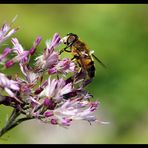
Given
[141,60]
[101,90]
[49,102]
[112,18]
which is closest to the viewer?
[49,102]

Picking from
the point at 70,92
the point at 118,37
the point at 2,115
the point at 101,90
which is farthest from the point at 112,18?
the point at 70,92

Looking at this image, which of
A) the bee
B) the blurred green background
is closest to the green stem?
the bee

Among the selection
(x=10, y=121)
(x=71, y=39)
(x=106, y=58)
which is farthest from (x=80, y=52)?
(x=106, y=58)

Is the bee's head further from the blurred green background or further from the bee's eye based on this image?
the blurred green background

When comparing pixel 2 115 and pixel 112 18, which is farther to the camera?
pixel 112 18

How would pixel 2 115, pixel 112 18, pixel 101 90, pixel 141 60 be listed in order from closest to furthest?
pixel 2 115, pixel 101 90, pixel 141 60, pixel 112 18

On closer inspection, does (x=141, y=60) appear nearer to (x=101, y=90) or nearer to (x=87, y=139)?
(x=101, y=90)

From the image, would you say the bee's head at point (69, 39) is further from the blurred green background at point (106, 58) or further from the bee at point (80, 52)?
the blurred green background at point (106, 58)

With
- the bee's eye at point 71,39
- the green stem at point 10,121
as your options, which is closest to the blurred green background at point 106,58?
the bee's eye at point 71,39

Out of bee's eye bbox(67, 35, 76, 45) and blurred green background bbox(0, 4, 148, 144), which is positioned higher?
bee's eye bbox(67, 35, 76, 45)
